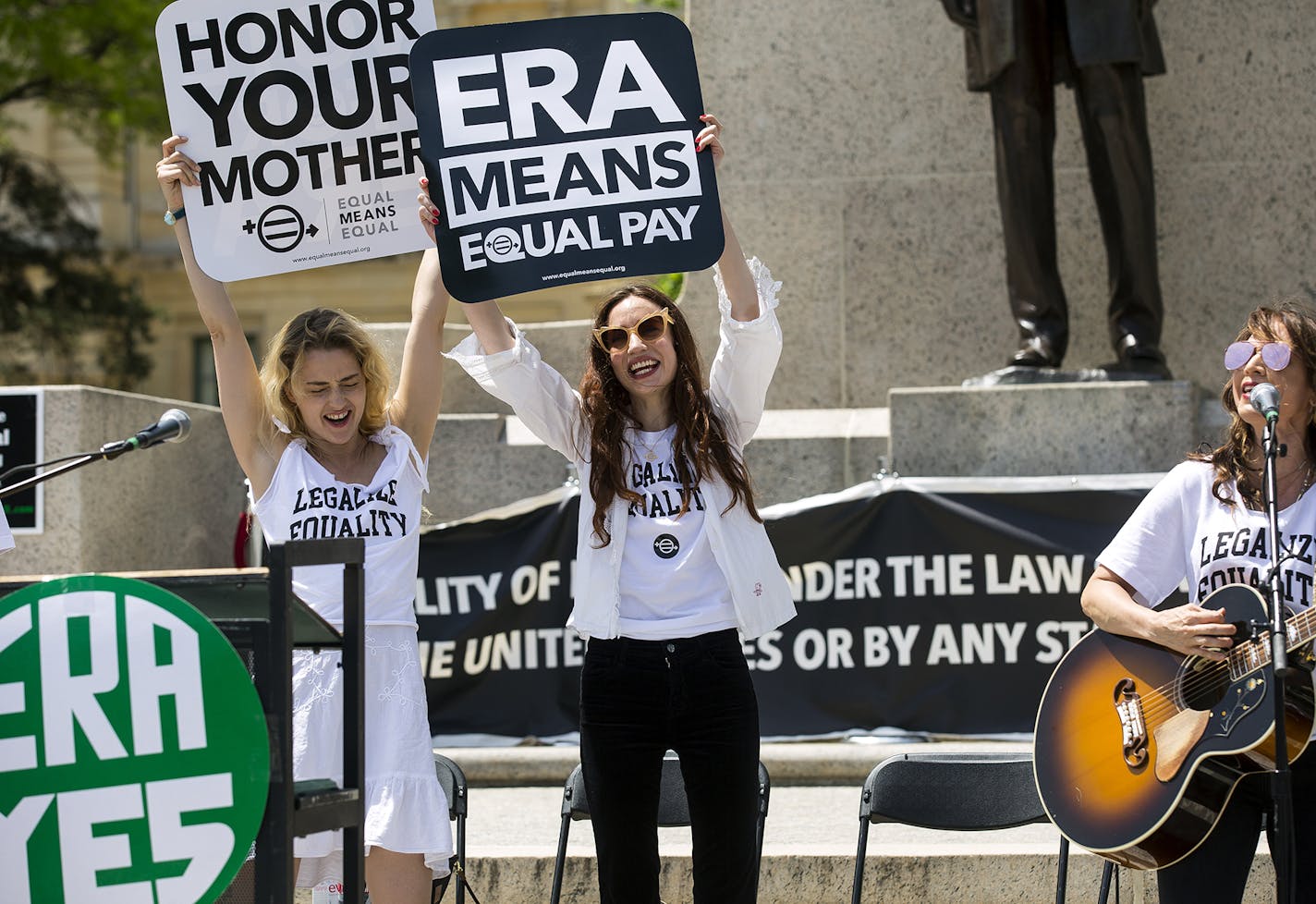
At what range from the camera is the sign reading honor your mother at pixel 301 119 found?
14.2 ft

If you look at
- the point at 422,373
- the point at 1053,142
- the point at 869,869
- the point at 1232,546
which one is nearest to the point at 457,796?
the point at 422,373

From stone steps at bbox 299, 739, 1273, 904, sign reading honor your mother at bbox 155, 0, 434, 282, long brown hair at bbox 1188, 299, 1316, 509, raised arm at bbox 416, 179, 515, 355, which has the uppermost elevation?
sign reading honor your mother at bbox 155, 0, 434, 282

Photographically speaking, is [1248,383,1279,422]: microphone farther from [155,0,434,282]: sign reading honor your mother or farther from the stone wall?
the stone wall

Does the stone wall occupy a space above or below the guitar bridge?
above

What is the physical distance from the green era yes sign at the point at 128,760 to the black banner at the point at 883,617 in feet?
12.6

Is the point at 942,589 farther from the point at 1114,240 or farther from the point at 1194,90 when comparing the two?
the point at 1194,90

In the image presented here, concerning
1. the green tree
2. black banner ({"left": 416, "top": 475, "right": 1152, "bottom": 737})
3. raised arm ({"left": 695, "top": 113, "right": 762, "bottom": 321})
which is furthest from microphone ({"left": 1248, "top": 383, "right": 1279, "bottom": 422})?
the green tree

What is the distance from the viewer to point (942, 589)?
641 cm

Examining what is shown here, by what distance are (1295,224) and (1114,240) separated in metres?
1.44

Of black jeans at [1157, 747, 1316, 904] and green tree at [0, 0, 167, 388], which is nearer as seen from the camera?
black jeans at [1157, 747, 1316, 904]

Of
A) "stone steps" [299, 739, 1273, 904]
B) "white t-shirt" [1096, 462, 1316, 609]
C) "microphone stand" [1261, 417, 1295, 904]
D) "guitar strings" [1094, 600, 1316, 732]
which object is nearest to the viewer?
"microphone stand" [1261, 417, 1295, 904]

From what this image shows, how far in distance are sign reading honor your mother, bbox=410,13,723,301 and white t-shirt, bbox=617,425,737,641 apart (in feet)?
1.97

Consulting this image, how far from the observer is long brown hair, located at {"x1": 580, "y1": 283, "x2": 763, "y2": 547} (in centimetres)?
395

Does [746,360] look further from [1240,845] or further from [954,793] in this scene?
[1240,845]
